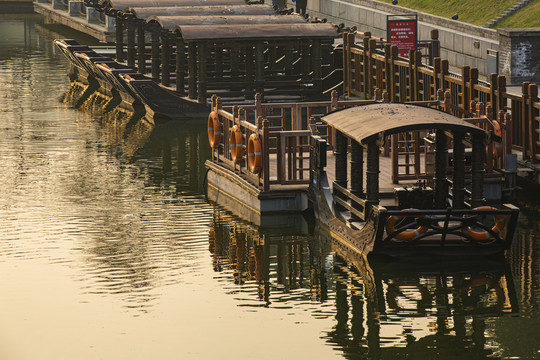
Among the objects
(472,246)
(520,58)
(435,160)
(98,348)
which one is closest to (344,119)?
(435,160)

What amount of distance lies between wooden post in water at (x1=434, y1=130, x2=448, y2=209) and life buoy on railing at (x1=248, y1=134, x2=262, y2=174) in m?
3.92

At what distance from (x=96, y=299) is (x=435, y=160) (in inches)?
287

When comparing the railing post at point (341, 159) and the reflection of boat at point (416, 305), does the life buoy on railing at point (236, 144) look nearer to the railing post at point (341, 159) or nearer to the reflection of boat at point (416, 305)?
the railing post at point (341, 159)

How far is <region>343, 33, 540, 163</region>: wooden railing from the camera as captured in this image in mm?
27750

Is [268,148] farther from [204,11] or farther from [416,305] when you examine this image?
[204,11]

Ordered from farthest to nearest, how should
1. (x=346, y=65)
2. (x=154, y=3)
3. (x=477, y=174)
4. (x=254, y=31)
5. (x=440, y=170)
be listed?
(x=154, y=3) < (x=346, y=65) < (x=254, y=31) < (x=440, y=170) < (x=477, y=174)

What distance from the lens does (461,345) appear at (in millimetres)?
17906

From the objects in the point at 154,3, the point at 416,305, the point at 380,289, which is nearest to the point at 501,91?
the point at 380,289

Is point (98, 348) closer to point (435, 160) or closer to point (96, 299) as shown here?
point (96, 299)

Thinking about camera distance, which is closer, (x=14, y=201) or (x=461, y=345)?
(x=461, y=345)

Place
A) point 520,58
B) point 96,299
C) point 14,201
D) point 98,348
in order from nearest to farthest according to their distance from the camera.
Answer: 1. point 98,348
2. point 96,299
3. point 14,201
4. point 520,58

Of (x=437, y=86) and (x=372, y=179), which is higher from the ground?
(x=437, y=86)

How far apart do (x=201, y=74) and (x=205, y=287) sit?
19.2 m

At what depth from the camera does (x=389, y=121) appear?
21.8 m
